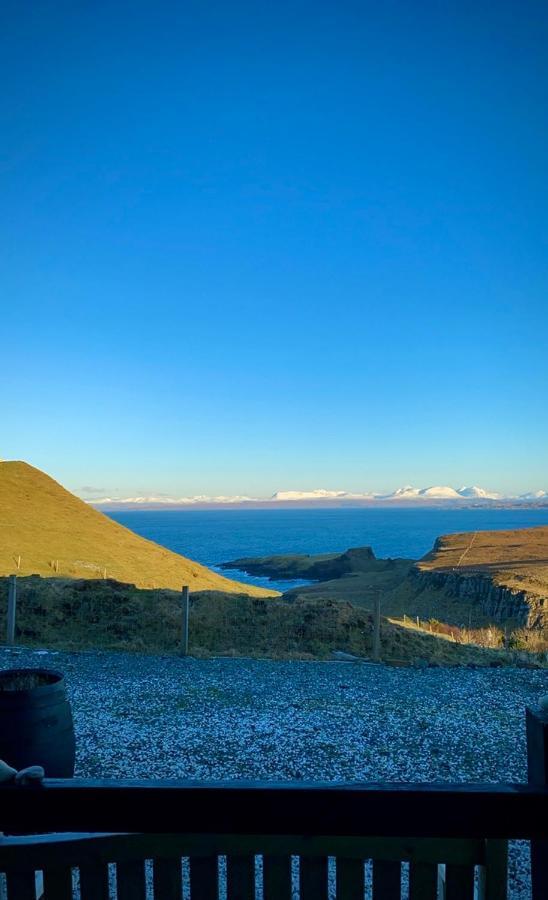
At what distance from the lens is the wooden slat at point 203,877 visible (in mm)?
1784

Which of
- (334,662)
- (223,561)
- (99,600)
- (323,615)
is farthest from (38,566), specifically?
(223,561)

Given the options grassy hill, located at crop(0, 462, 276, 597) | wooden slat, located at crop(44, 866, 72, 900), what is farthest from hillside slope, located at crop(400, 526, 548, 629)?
wooden slat, located at crop(44, 866, 72, 900)

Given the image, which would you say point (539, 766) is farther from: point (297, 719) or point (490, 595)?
point (490, 595)

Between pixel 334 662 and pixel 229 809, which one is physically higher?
pixel 229 809

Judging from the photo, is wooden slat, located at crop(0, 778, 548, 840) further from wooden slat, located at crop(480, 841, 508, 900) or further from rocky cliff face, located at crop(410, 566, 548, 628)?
rocky cliff face, located at crop(410, 566, 548, 628)

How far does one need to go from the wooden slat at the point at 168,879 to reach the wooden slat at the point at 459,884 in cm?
77

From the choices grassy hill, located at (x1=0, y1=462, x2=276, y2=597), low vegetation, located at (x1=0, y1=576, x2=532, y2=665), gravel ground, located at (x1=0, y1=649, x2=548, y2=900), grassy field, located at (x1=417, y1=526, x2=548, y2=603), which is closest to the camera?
gravel ground, located at (x1=0, y1=649, x2=548, y2=900)

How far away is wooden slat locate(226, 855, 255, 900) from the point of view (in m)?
1.82

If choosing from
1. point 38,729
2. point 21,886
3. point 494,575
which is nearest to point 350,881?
point 21,886

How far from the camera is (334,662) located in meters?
12.6

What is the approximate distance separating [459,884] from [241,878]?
615mm

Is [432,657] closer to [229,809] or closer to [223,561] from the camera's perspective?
[229,809]

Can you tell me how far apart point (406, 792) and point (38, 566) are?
32.0 meters

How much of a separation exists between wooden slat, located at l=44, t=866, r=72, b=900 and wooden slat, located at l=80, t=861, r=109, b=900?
0.16 ft
